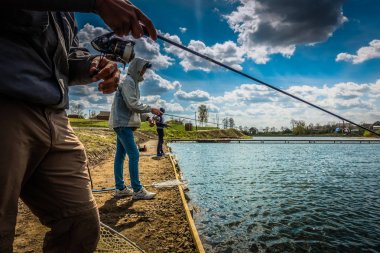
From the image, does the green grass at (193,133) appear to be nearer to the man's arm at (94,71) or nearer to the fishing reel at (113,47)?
the fishing reel at (113,47)

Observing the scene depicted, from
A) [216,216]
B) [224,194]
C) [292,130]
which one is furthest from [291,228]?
[292,130]

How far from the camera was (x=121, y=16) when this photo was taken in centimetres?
132

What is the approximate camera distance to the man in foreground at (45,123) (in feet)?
4.06

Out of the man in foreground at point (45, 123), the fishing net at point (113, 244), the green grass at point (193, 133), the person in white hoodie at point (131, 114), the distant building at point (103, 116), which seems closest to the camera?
the man in foreground at point (45, 123)

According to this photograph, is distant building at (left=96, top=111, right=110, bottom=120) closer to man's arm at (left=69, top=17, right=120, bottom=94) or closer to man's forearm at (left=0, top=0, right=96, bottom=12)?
man's arm at (left=69, top=17, right=120, bottom=94)

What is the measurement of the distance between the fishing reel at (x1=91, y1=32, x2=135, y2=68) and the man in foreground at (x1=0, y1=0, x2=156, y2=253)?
0.39 metres

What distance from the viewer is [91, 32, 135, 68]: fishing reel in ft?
7.19

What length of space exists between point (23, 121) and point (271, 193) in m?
7.30

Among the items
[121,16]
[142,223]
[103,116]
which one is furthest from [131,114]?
[103,116]

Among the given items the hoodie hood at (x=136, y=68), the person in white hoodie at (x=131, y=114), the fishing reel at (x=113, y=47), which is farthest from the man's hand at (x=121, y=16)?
the hoodie hood at (x=136, y=68)

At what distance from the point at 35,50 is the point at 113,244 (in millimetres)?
2164

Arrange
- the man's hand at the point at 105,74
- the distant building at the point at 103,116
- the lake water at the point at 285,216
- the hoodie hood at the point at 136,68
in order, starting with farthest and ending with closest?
the distant building at the point at 103,116, the hoodie hood at the point at 136,68, the lake water at the point at 285,216, the man's hand at the point at 105,74

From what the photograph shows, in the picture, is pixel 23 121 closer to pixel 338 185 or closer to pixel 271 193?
pixel 271 193

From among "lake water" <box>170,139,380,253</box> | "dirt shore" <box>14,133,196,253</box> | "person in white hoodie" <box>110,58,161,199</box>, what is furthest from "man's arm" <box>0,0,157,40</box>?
"lake water" <box>170,139,380,253</box>
